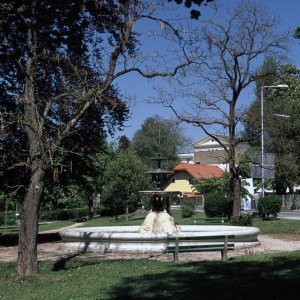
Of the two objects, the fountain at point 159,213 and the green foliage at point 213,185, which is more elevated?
the green foliage at point 213,185

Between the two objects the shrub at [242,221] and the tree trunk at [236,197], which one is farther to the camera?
the tree trunk at [236,197]

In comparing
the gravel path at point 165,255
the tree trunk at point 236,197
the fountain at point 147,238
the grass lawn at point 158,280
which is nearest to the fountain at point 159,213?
the fountain at point 147,238

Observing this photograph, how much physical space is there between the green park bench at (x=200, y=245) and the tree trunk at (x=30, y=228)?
11.7 ft

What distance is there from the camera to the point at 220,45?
2727 cm

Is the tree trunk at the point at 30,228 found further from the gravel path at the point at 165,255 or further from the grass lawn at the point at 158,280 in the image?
the gravel path at the point at 165,255

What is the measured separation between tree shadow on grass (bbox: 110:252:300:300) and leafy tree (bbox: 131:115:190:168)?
7479 cm

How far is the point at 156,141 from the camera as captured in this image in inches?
3600

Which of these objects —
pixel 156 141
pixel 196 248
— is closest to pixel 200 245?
pixel 196 248

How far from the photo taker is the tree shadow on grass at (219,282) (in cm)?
834

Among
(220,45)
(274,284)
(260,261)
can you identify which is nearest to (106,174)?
(220,45)

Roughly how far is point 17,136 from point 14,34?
43.3ft

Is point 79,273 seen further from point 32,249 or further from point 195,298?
point 195,298

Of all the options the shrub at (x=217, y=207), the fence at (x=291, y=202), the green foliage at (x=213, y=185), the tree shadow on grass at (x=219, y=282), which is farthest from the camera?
the fence at (x=291, y=202)

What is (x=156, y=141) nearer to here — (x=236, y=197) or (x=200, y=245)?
(x=236, y=197)
